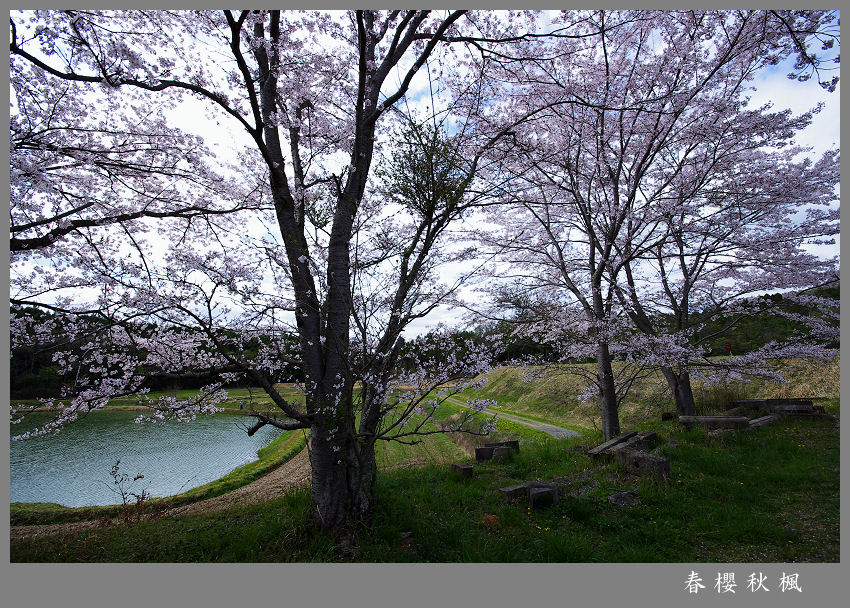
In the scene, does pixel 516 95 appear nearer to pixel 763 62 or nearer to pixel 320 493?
pixel 763 62

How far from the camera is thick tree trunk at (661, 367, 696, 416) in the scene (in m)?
7.39

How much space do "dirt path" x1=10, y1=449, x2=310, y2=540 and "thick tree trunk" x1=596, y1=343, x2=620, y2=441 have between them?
515cm

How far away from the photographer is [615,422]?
6605 mm

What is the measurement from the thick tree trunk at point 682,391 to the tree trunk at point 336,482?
6644 millimetres

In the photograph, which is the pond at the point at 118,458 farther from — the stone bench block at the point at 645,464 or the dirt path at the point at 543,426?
the stone bench block at the point at 645,464

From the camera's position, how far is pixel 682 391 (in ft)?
24.6

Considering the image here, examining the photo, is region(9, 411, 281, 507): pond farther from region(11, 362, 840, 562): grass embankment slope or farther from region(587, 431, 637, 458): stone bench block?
region(587, 431, 637, 458): stone bench block

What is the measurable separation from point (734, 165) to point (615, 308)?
3068 millimetres

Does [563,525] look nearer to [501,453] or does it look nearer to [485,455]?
[501,453]

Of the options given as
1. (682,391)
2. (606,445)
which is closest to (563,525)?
(606,445)

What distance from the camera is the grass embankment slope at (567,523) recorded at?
3.10 metres

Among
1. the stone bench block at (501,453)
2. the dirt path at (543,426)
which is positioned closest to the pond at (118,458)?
the stone bench block at (501,453)

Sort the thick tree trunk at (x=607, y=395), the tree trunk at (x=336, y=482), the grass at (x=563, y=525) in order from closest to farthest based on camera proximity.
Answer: the grass at (x=563, y=525)
the tree trunk at (x=336, y=482)
the thick tree trunk at (x=607, y=395)

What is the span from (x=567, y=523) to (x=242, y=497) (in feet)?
21.3
